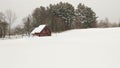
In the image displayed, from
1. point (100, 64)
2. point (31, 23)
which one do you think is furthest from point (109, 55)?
point (31, 23)

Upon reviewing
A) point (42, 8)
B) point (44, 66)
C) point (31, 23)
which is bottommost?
point (44, 66)

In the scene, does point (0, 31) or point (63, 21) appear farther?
point (63, 21)

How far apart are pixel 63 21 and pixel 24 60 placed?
46.2 metres

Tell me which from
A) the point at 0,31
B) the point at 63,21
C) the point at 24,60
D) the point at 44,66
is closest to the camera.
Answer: the point at 44,66

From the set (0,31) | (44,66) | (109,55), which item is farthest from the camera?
(0,31)

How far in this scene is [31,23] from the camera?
202 ft

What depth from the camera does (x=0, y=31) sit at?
1957 inches

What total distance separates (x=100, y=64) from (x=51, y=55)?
373 cm

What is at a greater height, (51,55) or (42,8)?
(42,8)

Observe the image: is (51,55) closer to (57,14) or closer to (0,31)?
(0,31)

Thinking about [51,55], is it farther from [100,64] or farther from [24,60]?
[100,64]

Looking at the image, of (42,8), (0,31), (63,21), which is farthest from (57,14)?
(0,31)

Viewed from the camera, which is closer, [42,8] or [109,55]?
[109,55]

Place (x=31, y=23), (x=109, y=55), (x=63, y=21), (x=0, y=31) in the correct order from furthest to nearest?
(x=31, y=23)
(x=63, y=21)
(x=0, y=31)
(x=109, y=55)
